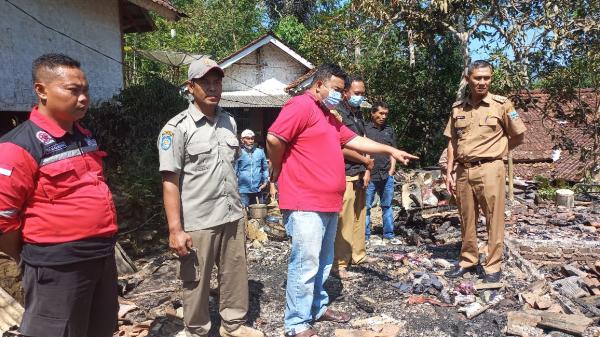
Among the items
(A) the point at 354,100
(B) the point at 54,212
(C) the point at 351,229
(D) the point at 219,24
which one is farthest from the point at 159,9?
(D) the point at 219,24

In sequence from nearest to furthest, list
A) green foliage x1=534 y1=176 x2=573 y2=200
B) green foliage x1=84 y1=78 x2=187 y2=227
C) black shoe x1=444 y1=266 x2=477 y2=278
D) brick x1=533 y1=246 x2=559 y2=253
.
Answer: black shoe x1=444 y1=266 x2=477 y2=278 < brick x1=533 y1=246 x2=559 y2=253 < green foliage x1=84 y1=78 x2=187 y2=227 < green foliage x1=534 y1=176 x2=573 y2=200

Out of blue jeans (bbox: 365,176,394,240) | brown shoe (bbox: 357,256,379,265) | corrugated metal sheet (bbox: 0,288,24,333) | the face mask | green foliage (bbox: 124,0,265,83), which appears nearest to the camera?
corrugated metal sheet (bbox: 0,288,24,333)

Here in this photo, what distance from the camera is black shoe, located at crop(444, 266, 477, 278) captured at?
5.00 meters

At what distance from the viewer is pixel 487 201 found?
15.3 feet

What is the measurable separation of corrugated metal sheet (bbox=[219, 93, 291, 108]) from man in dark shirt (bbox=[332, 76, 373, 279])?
9409 mm

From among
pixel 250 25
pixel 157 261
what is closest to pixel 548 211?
pixel 157 261

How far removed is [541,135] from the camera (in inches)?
643

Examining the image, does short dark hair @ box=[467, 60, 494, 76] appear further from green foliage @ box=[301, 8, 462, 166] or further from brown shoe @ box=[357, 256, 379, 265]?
green foliage @ box=[301, 8, 462, 166]

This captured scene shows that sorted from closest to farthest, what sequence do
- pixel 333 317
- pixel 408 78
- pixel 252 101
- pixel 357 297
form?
pixel 333 317 → pixel 357 297 → pixel 408 78 → pixel 252 101

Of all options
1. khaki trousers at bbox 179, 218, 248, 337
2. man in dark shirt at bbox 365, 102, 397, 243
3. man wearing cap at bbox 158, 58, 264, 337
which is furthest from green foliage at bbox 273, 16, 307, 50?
khaki trousers at bbox 179, 218, 248, 337

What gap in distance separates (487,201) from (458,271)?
2.87 ft

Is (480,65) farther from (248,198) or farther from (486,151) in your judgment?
(248,198)

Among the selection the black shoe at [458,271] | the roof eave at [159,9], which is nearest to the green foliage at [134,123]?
the roof eave at [159,9]

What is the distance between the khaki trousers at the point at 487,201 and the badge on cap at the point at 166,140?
310 cm
